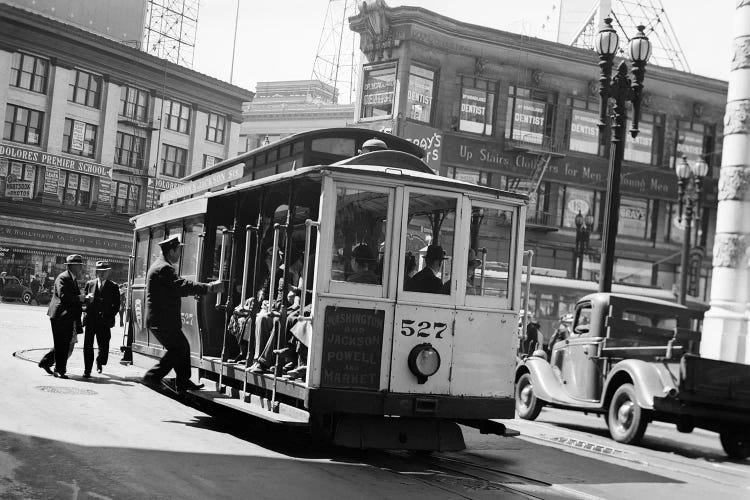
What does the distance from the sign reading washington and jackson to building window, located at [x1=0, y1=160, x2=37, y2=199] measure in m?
39.2

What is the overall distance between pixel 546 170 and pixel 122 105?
27.0m

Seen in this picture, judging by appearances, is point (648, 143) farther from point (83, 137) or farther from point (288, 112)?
point (83, 137)

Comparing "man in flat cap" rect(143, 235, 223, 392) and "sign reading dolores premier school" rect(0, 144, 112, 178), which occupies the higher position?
"sign reading dolores premier school" rect(0, 144, 112, 178)

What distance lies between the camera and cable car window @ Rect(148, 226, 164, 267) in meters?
13.8

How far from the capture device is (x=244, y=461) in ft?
26.6

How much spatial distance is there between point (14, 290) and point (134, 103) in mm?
16349

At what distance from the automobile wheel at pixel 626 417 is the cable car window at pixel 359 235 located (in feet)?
18.1

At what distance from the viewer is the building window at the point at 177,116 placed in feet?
199

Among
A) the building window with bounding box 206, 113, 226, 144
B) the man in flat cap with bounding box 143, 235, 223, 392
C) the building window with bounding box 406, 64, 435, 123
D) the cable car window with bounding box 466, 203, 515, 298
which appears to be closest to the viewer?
the cable car window with bounding box 466, 203, 515, 298

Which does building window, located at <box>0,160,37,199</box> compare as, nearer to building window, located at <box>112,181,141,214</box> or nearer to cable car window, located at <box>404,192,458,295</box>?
building window, located at <box>112,181,141,214</box>

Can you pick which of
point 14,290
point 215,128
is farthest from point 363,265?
point 215,128

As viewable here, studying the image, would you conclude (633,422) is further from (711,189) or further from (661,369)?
(711,189)

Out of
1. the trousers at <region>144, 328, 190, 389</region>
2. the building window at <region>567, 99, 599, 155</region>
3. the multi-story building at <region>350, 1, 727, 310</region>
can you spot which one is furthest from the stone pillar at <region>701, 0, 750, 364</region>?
the building window at <region>567, 99, 599, 155</region>

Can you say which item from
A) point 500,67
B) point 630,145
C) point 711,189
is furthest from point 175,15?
point 711,189
